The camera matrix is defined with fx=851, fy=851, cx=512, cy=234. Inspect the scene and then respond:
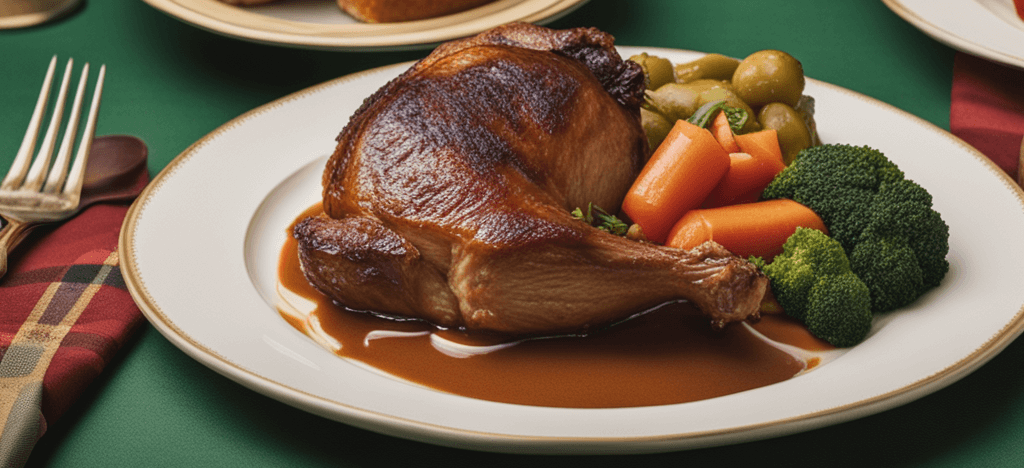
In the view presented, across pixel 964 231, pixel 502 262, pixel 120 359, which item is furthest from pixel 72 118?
pixel 964 231

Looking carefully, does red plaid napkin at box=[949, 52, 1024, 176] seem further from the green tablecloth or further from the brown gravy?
the brown gravy

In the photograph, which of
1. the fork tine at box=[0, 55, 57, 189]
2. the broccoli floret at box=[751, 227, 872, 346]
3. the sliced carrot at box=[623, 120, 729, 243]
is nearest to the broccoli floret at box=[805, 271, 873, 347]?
the broccoli floret at box=[751, 227, 872, 346]

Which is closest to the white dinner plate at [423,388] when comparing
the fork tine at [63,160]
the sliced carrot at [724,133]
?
the fork tine at [63,160]

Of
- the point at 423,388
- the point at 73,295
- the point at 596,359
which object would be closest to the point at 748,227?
the point at 596,359

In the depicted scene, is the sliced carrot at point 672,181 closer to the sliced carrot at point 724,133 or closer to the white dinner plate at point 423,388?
the sliced carrot at point 724,133

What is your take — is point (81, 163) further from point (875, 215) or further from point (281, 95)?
point (875, 215)

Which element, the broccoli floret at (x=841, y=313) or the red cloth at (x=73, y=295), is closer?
the red cloth at (x=73, y=295)
